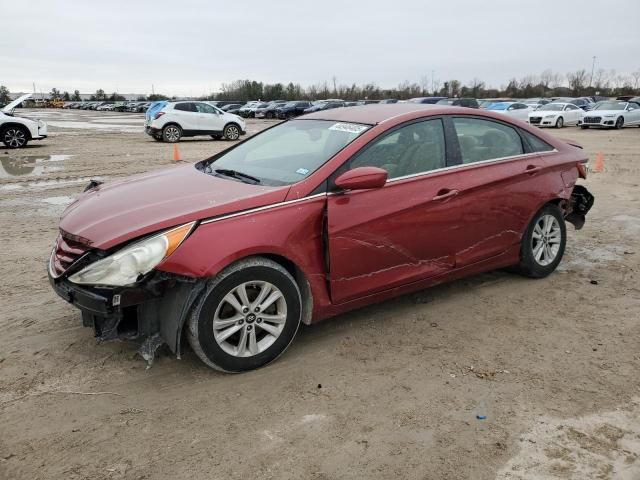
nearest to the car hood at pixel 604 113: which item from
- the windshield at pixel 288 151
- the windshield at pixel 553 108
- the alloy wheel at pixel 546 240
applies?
the windshield at pixel 553 108

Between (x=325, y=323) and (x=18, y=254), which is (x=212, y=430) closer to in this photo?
(x=325, y=323)

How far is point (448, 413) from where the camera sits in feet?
10.2

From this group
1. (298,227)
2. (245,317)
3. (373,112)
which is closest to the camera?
(245,317)

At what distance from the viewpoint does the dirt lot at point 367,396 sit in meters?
2.69

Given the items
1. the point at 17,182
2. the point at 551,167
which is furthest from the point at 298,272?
the point at 17,182

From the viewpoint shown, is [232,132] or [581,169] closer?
[581,169]

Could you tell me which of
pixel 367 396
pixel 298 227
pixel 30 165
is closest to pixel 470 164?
pixel 298 227

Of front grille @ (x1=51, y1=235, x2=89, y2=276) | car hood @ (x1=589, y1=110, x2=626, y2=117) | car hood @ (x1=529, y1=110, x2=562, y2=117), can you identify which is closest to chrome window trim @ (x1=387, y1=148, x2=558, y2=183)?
front grille @ (x1=51, y1=235, x2=89, y2=276)

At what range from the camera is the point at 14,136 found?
17.5 m

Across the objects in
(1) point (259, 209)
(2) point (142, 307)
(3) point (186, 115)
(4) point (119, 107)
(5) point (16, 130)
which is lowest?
(2) point (142, 307)

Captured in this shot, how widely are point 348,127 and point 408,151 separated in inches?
19.6

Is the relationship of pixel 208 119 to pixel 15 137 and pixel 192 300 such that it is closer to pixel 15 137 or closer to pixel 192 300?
pixel 15 137

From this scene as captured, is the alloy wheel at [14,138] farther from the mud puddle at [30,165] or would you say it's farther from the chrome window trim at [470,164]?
the chrome window trim at [470,164]

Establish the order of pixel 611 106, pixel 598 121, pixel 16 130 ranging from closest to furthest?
pixel 16 130
pixel 598 121
pixel 611 106
